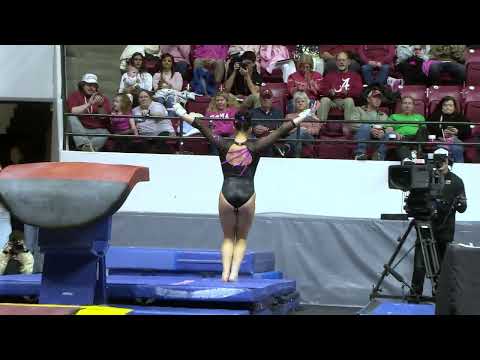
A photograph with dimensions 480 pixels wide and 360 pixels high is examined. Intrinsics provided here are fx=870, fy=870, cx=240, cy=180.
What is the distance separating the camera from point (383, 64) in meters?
12.3

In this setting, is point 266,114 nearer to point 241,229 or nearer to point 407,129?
point 407,129

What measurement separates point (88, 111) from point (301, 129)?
2.95 m

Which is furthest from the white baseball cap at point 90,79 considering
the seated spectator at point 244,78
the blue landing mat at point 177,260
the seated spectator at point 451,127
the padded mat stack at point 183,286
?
the seated spectator at point 451,127

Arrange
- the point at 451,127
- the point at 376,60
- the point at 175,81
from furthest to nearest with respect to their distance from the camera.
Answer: the point at 376,60 < the point at 175,81 < the point at 451,127

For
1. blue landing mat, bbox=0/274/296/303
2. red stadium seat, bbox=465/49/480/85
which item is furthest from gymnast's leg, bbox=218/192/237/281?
red stadium seat, bbox=465/49/480/85

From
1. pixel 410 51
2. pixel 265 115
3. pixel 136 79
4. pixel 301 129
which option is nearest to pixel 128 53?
pixel 136 79

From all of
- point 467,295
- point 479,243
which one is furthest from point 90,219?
point 479,243

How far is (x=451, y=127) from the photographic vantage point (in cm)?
1127

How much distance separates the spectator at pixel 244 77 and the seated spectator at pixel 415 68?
2.05 metres

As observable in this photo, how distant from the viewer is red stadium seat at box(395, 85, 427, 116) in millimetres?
11867

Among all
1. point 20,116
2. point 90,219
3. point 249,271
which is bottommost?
point 249,271

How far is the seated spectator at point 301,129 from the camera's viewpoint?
11484 mm

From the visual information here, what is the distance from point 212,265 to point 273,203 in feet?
8.33
